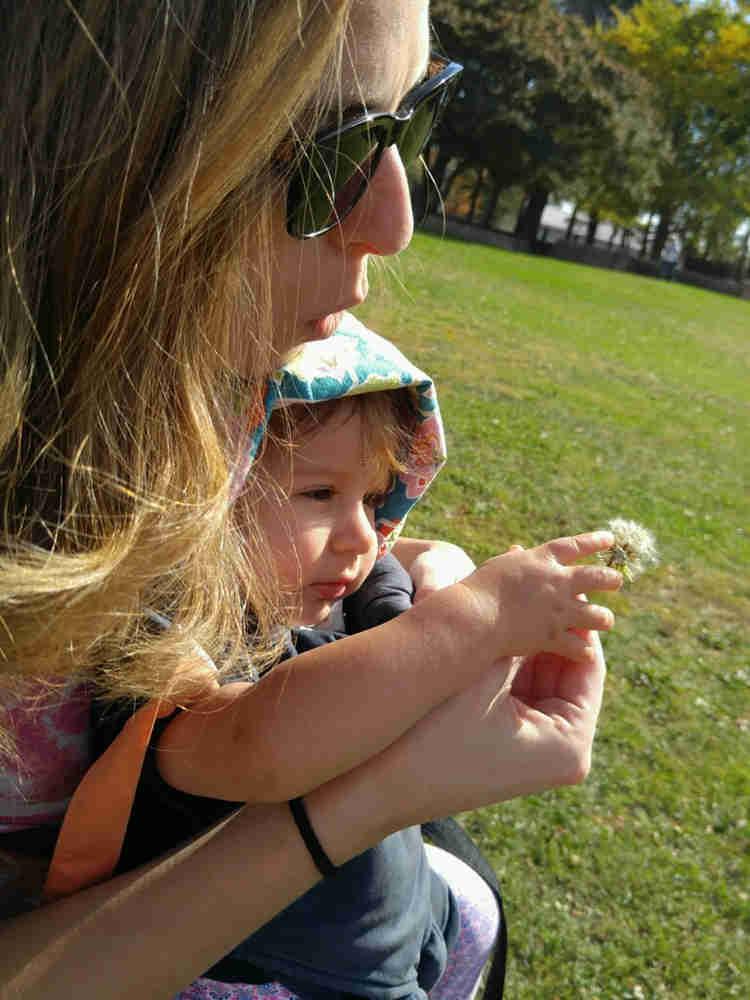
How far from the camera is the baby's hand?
1.46m

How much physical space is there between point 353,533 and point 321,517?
7 cm

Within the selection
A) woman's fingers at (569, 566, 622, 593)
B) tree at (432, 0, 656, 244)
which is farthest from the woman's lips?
tree at (432, 0, 656, 244)

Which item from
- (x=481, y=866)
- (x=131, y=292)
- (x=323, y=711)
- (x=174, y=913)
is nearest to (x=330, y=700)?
(x=323, y=711)

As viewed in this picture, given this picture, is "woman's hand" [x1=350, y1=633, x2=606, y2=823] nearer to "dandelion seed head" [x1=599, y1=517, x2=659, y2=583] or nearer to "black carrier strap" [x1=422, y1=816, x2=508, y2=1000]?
"dandelion seed head" [x1=599, y1=517, x2=659, y2=583]

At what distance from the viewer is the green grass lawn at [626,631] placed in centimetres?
328

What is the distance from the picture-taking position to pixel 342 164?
49.9 inches

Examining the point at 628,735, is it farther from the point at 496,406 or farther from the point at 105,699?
the point at 496,406

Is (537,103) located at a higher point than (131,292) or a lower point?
higher

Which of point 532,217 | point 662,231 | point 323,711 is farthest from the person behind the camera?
point 662,231

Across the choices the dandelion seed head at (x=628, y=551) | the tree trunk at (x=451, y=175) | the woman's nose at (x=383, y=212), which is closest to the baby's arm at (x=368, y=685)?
the dandelion seed head at (x=628, y=551)

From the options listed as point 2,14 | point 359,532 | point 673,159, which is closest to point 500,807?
point 359,532

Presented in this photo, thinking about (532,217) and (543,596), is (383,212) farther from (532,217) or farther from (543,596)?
(532,217)

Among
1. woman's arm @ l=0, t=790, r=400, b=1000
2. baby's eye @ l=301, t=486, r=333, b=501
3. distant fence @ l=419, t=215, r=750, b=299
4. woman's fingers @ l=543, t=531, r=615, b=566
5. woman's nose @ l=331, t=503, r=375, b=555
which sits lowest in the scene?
woman's arm @ l=0, t=790, r=400, b=1000

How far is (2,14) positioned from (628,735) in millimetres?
4079
